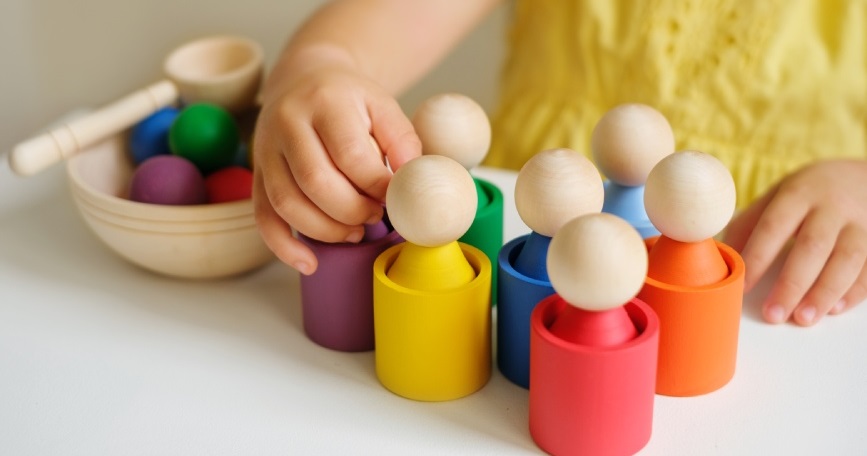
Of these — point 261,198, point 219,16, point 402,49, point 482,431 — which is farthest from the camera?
point 219,16

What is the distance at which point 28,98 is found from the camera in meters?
1.37

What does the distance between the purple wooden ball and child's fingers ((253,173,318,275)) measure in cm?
8

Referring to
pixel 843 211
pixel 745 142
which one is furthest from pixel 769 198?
pixel 745 142

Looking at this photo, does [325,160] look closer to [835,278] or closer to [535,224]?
[535,224]

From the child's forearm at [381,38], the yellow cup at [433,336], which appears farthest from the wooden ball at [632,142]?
the child's forearm at [381,38]

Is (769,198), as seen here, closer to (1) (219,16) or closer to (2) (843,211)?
(2) (843,211)

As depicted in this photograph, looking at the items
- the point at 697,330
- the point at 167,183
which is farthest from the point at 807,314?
the point at 167,183

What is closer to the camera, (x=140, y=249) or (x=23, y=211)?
(x=140, y=249)

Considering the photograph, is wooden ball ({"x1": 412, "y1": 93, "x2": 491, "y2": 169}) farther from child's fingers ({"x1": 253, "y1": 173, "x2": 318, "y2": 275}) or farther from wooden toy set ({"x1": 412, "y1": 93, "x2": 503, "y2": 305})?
child's fingers ({"x1": 253, "y1": 173, "x2": 318, "y2": 275})

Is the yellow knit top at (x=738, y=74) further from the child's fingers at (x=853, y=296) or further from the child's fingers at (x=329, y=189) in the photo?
the child's fingers at (x=329, y=189)

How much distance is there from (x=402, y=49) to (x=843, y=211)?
0.43 meters

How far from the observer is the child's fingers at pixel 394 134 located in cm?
59

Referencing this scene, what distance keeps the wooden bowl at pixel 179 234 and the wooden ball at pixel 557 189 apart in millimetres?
219

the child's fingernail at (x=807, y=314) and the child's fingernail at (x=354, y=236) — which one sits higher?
the child's fingernail at (x=354, y=236)
